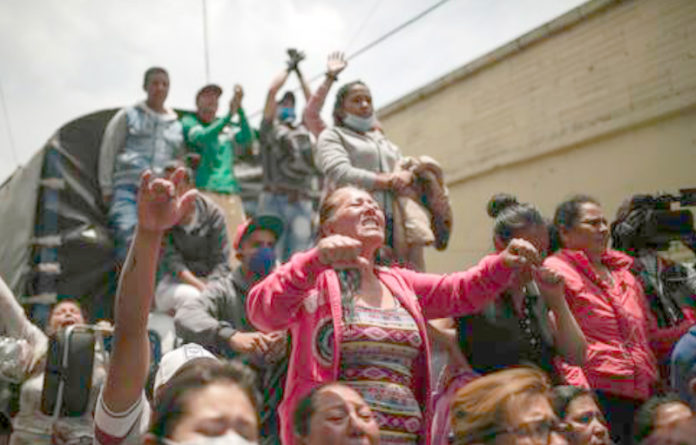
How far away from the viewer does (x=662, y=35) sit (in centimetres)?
816

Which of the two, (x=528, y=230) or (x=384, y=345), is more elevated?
(x=528, y=230)

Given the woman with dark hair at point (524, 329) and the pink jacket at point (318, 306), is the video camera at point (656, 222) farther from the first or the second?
the pink jacket at point (318, 306)

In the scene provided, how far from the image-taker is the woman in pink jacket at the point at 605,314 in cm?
340

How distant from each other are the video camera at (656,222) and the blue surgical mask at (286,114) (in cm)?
330

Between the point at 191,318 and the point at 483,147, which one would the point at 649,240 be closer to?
the point at 191,318

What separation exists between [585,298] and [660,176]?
502 cm

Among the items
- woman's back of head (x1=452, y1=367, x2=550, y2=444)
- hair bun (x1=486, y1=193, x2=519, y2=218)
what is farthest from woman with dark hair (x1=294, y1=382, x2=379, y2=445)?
hair bun (x1=486, y1=193, x2=519, y2=218)

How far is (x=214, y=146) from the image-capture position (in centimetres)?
662

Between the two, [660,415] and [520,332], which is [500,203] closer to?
[520,332]

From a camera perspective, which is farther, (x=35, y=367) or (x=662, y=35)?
(x=662, y=35)

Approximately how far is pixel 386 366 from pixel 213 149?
4398mm

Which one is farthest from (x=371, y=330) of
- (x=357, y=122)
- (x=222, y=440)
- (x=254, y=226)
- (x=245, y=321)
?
(x=357, y=122)

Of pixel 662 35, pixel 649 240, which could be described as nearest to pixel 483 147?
pixel 662 35

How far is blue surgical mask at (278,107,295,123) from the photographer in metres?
6.67
